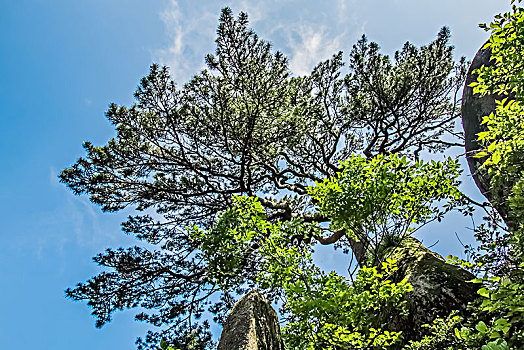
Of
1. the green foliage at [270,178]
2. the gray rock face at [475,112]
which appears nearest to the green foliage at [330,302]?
the green foliage at [270,178]

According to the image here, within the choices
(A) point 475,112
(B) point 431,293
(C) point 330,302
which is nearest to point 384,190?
(C) point 330,302

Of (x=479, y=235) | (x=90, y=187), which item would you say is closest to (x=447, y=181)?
(x=479, y=235)

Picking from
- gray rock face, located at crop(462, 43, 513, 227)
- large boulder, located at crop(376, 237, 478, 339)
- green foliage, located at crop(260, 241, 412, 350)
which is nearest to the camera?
green foliage, located at crop(260, 241, 412, 350)

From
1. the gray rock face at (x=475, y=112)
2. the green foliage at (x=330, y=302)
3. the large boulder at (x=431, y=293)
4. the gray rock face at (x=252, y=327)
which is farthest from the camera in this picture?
the gray rock face at (x=475, y=112)

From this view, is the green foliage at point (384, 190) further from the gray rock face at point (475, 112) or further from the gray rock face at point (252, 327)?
the gray rock face at point (475, 112)

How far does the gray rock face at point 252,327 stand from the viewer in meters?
3.68

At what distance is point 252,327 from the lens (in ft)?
12.5

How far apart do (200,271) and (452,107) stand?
7947mm

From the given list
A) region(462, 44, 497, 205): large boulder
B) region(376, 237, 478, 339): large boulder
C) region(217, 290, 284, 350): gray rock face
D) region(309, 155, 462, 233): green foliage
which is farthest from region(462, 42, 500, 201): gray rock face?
region(217, 290, 284, 350): gray rock face

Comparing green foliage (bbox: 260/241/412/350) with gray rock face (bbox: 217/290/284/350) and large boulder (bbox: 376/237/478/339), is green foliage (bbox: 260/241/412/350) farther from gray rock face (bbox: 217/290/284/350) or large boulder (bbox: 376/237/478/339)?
large boulder (bbox: 376/237/478/339)

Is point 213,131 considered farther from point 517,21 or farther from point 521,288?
point 521,288

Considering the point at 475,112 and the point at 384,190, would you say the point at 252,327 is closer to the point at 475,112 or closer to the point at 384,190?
the point at 384,190

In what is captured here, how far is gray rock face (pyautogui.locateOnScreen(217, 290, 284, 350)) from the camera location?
3.68m

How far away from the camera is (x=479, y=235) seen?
137 inches
